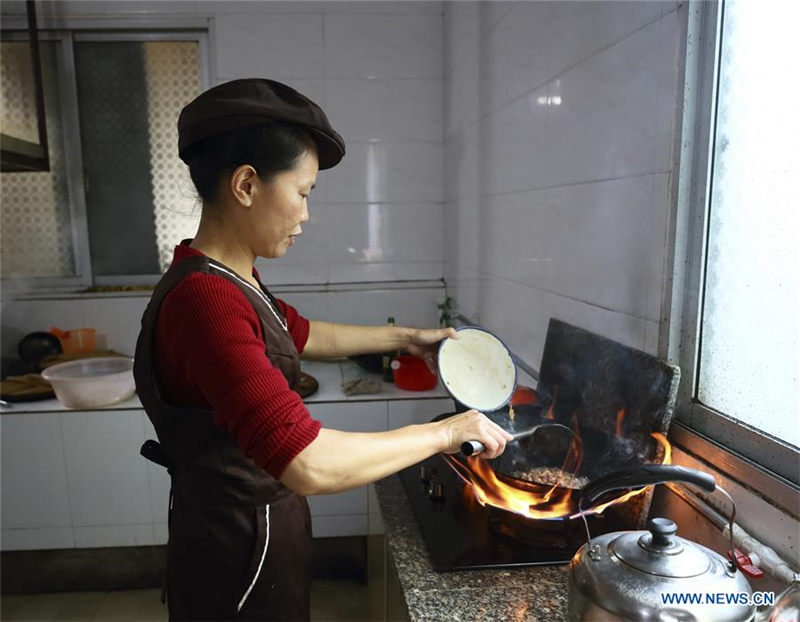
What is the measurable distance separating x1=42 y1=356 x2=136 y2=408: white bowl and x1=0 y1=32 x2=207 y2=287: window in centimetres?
64

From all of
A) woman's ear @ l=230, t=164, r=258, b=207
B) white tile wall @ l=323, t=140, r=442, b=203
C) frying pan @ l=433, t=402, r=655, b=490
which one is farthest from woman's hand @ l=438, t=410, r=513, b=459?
white tile wall @ l=323, t=140, r=442, b=203

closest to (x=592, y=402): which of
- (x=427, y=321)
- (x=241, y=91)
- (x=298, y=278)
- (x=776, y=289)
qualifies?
(x=776, y=289)

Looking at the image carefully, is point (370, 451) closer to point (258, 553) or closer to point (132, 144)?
point (258, 553)

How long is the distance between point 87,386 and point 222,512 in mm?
1382

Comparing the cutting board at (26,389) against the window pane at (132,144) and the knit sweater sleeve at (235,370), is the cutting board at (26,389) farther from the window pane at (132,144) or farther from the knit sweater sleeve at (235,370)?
the knit sweater sleeve at (235,370)

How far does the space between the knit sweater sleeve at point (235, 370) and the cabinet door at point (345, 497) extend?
52.7 inches

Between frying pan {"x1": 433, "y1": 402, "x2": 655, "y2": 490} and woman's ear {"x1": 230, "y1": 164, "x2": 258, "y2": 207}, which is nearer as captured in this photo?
woman's ear {"x1": 230, "y1": 164, "x2": 258, "y2": 207}

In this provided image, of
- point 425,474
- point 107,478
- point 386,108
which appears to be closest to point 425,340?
point 425,474

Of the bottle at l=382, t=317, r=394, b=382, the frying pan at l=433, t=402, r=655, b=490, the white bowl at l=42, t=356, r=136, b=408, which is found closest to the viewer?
the frying pan at l=433, t=402, r=655, b=490

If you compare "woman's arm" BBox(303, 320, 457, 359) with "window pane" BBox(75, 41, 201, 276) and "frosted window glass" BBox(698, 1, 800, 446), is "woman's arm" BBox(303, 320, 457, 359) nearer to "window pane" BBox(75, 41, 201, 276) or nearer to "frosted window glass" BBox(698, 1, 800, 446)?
"frosted window glass" BBox(698, 1, 800, 446)

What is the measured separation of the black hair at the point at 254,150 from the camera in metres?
0.96

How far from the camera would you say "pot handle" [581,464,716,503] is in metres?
0.77

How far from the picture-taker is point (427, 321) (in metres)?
2.93

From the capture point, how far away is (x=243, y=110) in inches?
36.3
